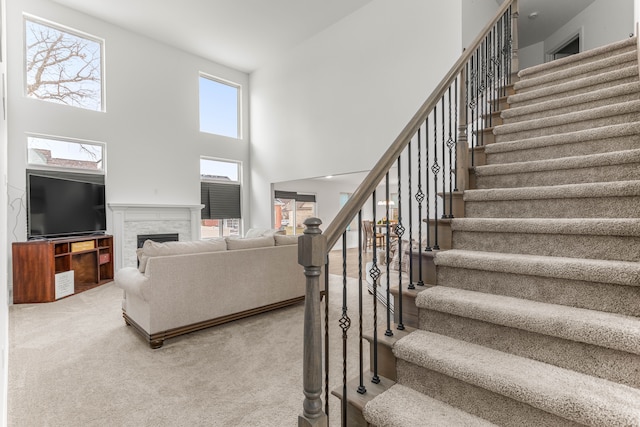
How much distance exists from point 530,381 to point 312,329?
81cm

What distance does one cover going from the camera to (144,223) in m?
6.20

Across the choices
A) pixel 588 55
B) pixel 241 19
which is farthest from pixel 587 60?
pixel 241 19

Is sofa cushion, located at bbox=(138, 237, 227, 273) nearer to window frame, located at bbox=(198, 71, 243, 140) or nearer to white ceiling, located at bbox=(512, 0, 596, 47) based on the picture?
window frame, located at bbox=(198, 71, 243, 140)

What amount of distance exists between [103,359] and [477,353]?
2.71 metres

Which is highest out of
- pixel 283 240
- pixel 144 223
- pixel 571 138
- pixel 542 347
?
pixel 571 138

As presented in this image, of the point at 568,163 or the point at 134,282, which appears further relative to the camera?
the point at 134,282

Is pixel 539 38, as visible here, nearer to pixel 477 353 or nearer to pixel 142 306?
pixel 477 353

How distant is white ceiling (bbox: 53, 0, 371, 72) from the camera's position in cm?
548

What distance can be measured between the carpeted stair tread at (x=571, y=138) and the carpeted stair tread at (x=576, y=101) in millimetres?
553

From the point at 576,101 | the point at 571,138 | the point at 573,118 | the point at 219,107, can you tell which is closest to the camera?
the point at 571,138

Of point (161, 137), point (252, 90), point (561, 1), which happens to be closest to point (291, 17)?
point (252, 90)

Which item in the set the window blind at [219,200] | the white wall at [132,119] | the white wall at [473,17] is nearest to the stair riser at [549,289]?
the white wall at [473,17]

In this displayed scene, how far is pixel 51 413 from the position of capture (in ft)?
6.10

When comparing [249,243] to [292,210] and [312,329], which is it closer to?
[312,329]
